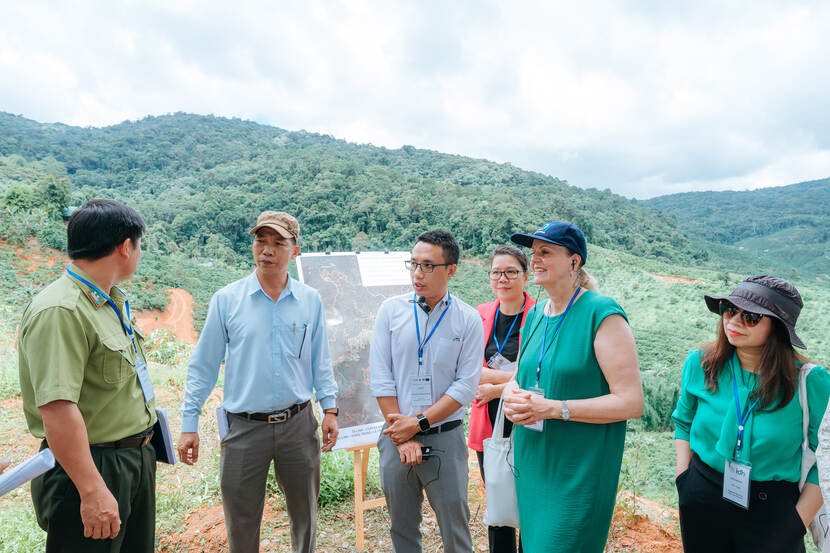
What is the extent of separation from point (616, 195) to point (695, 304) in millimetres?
24353

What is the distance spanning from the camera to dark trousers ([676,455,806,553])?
159 cm

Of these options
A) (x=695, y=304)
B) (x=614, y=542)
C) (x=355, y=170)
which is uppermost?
(x=355, y=170)

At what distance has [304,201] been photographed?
87.8 feet

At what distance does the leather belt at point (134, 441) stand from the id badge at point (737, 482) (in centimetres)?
215

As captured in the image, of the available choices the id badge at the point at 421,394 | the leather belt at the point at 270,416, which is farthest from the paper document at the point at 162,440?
the id badge at the point at 421,394

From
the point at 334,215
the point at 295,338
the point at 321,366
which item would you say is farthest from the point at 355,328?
the point at 334,215

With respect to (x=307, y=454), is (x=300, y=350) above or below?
above

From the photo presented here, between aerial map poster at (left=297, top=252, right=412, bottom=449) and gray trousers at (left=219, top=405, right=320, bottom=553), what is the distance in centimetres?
55

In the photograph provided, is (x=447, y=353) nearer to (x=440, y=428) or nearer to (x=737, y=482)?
(x=440, y=428)

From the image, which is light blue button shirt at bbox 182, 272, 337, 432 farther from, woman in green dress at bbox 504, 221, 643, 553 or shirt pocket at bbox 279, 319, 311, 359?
woman in green dress at bbox 504, 221, 643, 553

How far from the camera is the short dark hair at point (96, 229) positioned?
60.7 inches

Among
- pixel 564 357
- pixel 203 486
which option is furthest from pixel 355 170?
pixel 564 357

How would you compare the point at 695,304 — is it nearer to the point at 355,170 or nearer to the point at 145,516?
the point at 145,516

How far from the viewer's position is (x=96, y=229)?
1.55 meters
